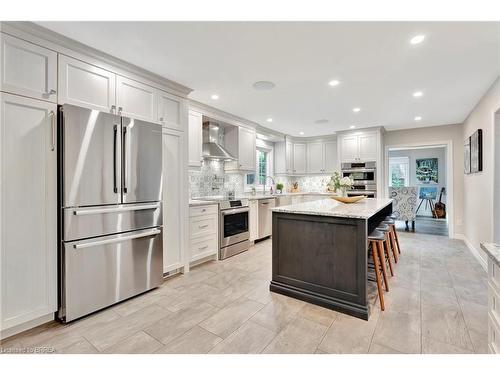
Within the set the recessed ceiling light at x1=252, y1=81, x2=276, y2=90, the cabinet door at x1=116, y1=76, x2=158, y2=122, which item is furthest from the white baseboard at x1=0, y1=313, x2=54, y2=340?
the recessed ceiling light at x1=252, y1=81, x2=276, y2=90

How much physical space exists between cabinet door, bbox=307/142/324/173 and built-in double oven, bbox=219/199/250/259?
9.72ft

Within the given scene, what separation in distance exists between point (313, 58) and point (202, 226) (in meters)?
2.49

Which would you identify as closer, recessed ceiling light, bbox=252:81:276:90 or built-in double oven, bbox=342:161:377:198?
recessed ceiling light, bbox=252:81:276:90

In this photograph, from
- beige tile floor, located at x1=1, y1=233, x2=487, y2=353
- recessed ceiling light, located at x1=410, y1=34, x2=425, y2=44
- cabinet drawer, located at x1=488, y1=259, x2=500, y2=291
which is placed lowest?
beige tile floor, located at x1=1, y1=233, x2=487, y2=353

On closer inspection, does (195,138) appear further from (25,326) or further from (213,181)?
(25,326)

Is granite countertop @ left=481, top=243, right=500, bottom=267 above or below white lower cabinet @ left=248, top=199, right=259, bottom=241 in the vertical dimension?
above

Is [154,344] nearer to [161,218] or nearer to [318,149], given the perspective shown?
[161,218]

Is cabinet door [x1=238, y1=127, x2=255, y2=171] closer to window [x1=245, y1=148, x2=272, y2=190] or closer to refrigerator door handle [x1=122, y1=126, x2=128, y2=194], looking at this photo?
window [x1=245, y1=148, x2=272, y2=190]

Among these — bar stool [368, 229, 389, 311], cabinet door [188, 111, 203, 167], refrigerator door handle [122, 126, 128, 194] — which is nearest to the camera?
bar stool [368, 229, 389, 311]

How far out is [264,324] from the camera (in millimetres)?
2010

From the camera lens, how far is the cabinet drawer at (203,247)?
11.0ft

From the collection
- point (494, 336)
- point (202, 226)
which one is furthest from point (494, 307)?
point (202, 226)

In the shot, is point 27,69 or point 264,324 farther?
point 264,324

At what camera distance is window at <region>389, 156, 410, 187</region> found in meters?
8.87
